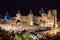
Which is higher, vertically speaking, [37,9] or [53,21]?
[37,9]

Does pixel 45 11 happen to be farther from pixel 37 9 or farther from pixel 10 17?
pixel 10 17

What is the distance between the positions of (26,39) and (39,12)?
1354 cm

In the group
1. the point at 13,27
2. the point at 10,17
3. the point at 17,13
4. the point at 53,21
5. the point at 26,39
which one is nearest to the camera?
the point at 26,39

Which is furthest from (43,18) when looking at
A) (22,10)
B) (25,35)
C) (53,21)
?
(25,35)

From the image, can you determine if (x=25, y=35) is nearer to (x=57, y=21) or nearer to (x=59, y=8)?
(x=57, y=21)

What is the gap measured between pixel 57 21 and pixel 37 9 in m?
3.83

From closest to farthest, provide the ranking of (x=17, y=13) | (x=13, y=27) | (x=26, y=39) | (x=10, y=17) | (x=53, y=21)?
(x=26, y=39) → (x=13, y=27) → (x=53, y=21) → (x=17, y=13) → (x=10, y=17)

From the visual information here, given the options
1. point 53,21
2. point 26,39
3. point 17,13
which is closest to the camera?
point 26,39

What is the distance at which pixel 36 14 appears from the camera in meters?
22.3

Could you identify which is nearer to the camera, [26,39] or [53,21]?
[26,39]

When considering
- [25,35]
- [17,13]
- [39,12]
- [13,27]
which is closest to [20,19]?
[17,13]

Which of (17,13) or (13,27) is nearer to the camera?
(13,27)

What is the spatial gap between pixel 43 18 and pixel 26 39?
11.9 meters

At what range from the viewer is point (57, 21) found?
2023 cm
